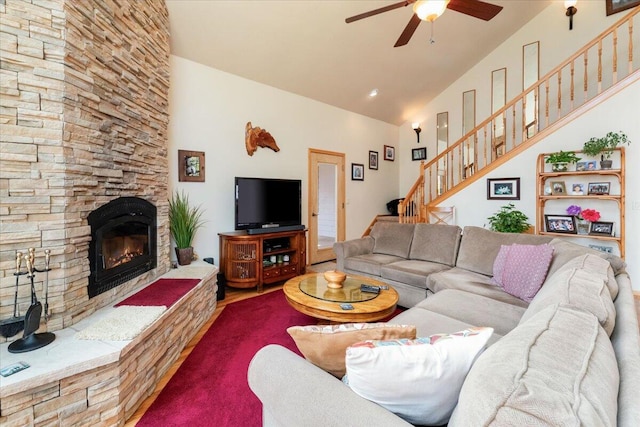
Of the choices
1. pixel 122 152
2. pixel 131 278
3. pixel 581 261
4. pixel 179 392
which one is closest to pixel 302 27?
pixel 122 152

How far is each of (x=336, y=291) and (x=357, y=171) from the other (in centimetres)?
400

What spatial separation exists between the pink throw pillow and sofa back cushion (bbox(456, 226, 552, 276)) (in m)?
0.41

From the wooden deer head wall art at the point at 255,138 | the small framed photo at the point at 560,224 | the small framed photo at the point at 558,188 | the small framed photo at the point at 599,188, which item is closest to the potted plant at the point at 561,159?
the small framed photo at the point at 558,188

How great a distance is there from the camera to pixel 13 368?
1334mm

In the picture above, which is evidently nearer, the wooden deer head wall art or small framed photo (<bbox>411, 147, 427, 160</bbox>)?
the wooden deer head wall art

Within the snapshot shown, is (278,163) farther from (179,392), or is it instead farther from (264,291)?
(179,392)

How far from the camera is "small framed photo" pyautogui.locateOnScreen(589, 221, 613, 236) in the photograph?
136 inches

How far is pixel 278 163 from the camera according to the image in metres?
4.60

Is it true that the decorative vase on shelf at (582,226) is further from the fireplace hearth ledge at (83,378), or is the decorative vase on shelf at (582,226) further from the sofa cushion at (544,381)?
the fireplace hearth ledge at (83,378)

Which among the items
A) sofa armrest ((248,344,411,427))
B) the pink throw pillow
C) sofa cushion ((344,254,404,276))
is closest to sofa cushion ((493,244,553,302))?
the pink throw pillow

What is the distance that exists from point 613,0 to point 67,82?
709 cm

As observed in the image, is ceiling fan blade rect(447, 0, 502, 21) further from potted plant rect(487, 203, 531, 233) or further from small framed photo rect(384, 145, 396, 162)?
small framed photo rect(384, 145, 396, 162)

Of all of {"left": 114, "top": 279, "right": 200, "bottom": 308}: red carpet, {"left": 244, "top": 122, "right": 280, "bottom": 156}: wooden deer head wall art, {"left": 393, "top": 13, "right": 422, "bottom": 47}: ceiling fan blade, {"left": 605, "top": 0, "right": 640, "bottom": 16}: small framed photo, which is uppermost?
{"left": 605, "top": 0, "right": 640, "bottom": 16}: small framed photo

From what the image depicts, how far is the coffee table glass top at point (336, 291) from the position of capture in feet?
7.34
